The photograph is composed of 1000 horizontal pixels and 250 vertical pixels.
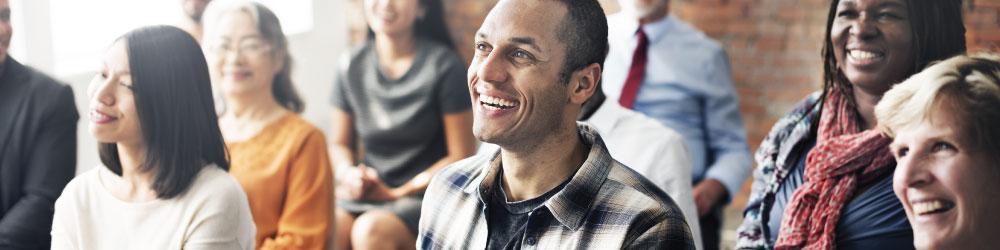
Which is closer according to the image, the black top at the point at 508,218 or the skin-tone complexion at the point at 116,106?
the black top at the point at 508,218

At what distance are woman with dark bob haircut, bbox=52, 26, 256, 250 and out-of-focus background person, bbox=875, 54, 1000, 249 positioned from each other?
48.7 inches

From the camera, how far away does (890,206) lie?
1814 millimetres

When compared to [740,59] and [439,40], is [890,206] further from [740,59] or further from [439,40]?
[740,59]

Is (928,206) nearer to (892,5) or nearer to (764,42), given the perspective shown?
(892,5)

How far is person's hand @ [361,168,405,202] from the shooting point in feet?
10.0

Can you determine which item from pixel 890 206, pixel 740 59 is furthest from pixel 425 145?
pixel 740 59

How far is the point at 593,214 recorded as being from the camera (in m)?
1.47

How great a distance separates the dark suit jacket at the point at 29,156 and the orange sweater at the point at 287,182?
17.8 inches

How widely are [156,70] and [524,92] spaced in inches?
29.7

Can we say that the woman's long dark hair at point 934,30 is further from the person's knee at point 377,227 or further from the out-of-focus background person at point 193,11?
the out-of-focus background person at point 193,11

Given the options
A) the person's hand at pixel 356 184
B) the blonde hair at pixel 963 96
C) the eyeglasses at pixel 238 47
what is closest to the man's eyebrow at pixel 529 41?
the blonde hair at pixel 963 96

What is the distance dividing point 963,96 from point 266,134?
1.65 metres

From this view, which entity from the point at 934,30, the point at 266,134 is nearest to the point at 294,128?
the point at 266,134

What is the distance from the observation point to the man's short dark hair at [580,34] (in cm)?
148
